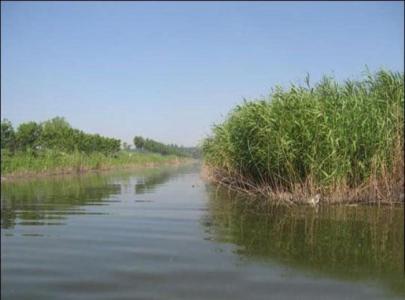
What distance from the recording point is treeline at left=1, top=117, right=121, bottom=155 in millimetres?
33406

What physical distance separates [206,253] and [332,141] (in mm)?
5401

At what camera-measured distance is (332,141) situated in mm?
11219

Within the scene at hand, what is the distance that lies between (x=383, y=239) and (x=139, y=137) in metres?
80.3

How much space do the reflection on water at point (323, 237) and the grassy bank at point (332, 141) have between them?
72 centimetres

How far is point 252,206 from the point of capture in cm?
1196

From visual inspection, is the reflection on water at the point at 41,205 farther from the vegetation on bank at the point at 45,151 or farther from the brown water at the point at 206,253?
the vegetation on bank at the point at 45,151

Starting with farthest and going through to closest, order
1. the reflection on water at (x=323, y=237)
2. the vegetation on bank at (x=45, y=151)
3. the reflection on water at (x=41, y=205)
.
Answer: the vegetation on bank at (x=45, y=151) < the reflection on water at (x=41, y=205) < the reflection on water at (x=323, y=237)

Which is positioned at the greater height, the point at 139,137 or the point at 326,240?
the point at 139,137

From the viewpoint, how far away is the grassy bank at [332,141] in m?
11.3

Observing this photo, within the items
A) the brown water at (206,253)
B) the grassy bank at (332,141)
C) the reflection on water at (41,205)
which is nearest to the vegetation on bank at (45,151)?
the reflection on water at (41,205)

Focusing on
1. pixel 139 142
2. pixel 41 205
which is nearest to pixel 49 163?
pixel 41 205

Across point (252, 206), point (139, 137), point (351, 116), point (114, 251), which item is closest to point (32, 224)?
point (114, 251)

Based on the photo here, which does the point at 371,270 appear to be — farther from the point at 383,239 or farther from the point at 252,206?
the point at 252,206

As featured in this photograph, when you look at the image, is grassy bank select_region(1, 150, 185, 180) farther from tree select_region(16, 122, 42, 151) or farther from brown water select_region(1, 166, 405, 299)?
brown water select_region(1, 166, 405, 299)
